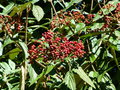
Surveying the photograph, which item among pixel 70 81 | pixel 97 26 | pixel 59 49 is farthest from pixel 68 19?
pixel 70 81

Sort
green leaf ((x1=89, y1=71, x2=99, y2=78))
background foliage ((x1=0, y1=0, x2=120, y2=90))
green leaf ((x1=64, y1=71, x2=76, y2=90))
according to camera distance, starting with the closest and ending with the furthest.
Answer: green leaf ((x1=64, y1=71, x2=76, y2=90))
background foliage ((x1=0, y1=0, x2=120, y2=90))
green leaf ((x1=89, y1=71, x2=99, y2=78))

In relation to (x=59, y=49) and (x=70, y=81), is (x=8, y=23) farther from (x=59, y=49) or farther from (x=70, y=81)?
(x=70, y=81)

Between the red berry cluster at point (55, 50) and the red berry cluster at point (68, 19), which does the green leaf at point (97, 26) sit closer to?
the red berry cluster at point (68, 19)

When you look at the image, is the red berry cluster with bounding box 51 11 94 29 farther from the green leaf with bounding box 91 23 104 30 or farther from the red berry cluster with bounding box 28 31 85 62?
the red berry cluster with bounding box 28 31 85 62

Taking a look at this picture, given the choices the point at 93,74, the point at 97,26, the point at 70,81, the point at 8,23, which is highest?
the point at 8,23

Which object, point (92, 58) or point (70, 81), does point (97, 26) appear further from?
point (70, 81)

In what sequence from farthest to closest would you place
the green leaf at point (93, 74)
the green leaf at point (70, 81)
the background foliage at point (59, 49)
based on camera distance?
1. the green leaf at point (93, 74)
2. the background foliage at point (59, 49)
3. the green leaf at point (70, 81)

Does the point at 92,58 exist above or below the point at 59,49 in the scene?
below

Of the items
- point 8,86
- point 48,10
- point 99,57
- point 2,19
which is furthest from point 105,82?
point 48,10

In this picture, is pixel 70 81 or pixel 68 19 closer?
pixel 70 81

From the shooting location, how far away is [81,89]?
1839 mm

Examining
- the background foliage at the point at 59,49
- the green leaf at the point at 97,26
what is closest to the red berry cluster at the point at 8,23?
the background foliage at the point at 59,49

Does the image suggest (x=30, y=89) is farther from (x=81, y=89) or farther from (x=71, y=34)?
(x=71, y=34)

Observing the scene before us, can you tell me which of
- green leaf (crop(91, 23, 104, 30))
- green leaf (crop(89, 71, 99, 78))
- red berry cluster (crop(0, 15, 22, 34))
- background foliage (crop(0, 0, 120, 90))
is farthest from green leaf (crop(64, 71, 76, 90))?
red berry cluster (crop(0, 15, 22, 34))
